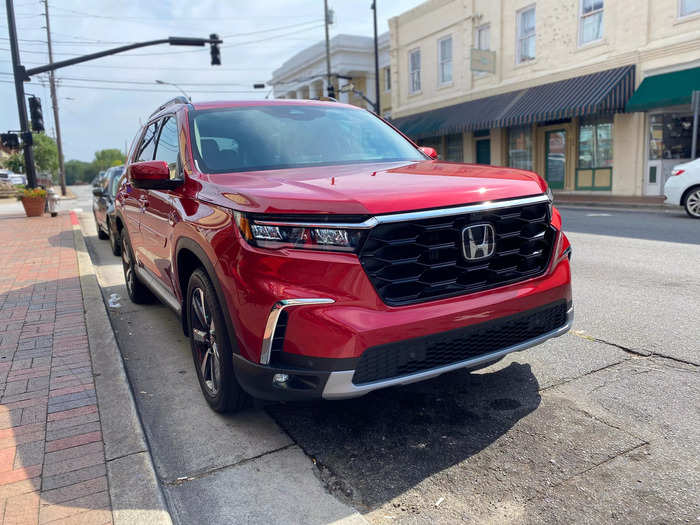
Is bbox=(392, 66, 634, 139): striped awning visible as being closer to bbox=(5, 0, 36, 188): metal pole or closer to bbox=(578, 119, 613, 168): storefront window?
bbox=(578, 119, 613, 168): storefront window

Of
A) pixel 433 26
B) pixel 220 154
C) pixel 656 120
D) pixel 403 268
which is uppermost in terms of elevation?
pixel 433 26

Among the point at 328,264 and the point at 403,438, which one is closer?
the point at 328,264

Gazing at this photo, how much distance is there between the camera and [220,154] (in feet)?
12.3

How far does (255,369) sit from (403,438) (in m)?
0.90

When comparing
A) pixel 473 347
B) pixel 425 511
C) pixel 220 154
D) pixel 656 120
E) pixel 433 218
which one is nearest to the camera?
pixel 425 511

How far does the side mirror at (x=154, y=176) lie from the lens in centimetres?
352

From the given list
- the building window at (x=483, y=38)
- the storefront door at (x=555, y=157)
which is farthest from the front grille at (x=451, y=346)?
the building window at (x=483, y=38)

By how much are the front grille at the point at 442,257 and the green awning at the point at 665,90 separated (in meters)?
15.5

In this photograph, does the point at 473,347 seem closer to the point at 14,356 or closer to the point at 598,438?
the point at 598,438

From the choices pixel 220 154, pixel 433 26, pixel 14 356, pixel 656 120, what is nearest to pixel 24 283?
pixel 14 356

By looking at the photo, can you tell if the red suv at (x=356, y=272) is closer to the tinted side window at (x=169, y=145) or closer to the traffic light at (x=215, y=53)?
the tinted side window at (x=169, y=145)

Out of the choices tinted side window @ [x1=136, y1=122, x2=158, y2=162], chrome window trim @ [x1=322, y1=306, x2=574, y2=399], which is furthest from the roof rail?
chrome window trim @ [x1=322, y1=306, x2=574, y2=399]

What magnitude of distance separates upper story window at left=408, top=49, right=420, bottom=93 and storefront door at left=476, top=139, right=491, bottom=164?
4.91 meters

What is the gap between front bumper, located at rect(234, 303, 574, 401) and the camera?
8.43ft
